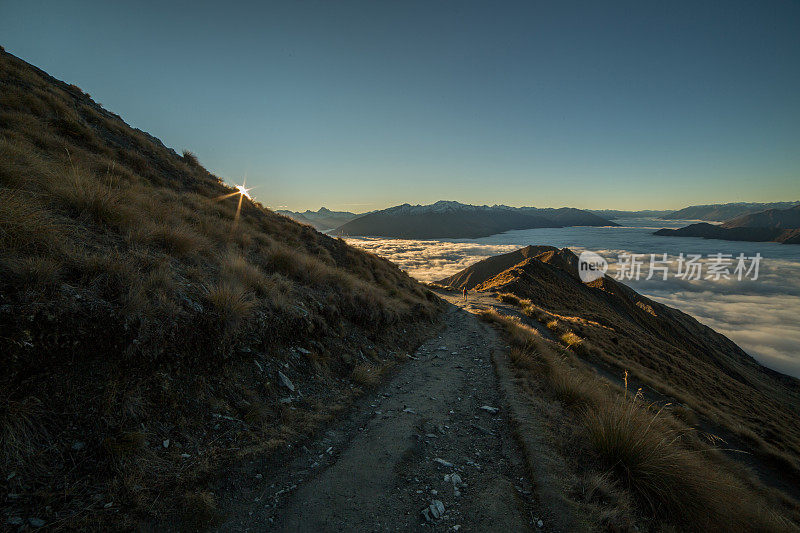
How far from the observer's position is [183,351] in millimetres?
4266

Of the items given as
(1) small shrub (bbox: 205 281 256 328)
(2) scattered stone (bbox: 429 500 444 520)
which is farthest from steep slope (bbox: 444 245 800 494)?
(1) small shrub (bbox: 205 281 256 328)

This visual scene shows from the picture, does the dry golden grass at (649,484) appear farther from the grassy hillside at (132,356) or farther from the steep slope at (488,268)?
the steep slope at (488,268)

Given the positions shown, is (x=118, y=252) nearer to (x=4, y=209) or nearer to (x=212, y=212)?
(x=4, y=209)

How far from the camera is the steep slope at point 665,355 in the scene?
15.2m

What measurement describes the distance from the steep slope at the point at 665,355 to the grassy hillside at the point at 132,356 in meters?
15.9

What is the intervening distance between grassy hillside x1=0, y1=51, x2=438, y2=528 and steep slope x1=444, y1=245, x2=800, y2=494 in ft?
52.0

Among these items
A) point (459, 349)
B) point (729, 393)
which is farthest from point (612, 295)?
point (459, 349)

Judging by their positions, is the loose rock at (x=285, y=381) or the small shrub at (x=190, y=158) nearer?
the loose rock at (x=285, y=381)

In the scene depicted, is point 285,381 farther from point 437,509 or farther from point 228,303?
point 437,509

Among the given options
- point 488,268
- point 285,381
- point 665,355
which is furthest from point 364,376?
point 488,268

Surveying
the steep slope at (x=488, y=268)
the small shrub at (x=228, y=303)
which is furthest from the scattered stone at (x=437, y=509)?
the steep slope at (x=488, y=268)

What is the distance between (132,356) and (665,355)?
141 ft

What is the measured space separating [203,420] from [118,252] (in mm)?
3148

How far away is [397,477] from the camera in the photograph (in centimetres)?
384
